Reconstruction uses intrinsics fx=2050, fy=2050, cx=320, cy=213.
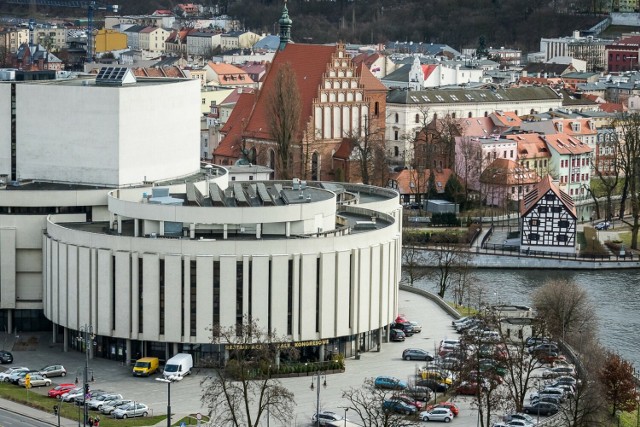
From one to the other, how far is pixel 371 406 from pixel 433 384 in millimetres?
5387

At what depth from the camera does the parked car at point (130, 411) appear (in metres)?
53.4

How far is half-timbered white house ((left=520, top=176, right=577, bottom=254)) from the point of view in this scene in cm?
8531

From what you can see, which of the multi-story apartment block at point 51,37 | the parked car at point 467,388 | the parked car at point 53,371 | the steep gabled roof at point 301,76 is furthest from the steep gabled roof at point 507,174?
the multi-story apartment block at point 51,37

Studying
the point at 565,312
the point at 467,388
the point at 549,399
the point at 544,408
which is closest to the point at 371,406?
the point at 467,388

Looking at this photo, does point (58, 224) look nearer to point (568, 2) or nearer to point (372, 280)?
point (372, 280)

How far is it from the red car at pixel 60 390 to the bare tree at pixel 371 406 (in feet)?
24.6

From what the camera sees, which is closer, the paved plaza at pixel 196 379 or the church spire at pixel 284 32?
the paved plaza at pixel 196 379

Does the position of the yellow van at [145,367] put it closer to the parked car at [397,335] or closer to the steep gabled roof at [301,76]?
the parked car at [397,335]

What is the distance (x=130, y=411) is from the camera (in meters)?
53.5

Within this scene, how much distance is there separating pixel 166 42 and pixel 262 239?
407 ft

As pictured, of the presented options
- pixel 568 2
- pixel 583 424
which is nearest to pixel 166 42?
pixel 568 2

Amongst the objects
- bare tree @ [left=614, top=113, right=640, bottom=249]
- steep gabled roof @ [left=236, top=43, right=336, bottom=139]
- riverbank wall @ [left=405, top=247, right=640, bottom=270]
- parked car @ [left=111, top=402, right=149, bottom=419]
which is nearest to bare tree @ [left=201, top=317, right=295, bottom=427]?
parked car @ [left=111, top=402, right=149, bottom=419]

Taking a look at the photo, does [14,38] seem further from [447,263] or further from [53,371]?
[53,371]

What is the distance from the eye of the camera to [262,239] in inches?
2350
